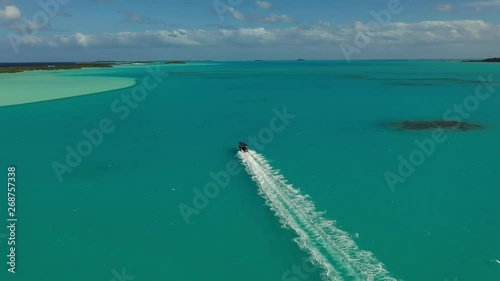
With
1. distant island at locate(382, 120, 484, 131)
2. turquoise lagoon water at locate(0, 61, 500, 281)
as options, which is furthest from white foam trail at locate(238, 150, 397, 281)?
distant island at locate(382, 120, 484, 131)

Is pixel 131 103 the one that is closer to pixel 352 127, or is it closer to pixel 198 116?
pixel 198 116

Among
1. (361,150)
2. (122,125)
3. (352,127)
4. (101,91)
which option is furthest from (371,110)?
(101,91)

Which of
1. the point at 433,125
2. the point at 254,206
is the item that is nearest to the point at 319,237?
the point at 254,206

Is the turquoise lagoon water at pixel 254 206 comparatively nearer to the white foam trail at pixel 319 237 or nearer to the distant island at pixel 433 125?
the white foam trail at pixel 319 237

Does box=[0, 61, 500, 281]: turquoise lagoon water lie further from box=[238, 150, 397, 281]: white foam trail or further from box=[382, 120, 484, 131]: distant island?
box=[382, 120, 484, 131]: distant island

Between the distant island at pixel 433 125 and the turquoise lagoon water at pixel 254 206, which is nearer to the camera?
the turquoise lagoon water at pixel 254 206

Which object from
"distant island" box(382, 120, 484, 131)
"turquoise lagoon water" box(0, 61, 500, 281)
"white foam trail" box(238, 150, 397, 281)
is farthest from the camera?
"distant island" box(382, 120, 484, 131)

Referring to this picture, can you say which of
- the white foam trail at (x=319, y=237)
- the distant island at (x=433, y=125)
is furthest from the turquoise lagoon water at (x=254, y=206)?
the distant island at (x=433, y=125)
